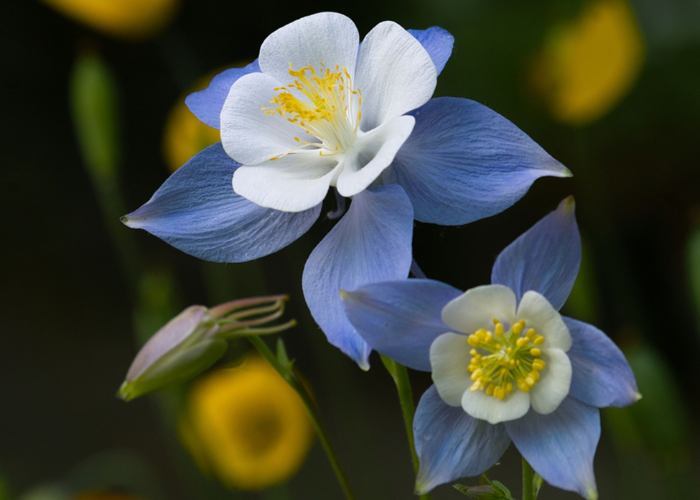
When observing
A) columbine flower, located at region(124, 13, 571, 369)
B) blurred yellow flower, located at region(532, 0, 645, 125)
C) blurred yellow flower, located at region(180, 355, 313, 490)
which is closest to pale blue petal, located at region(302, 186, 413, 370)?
columbine flower, located at region(124, 13, 571, 369)

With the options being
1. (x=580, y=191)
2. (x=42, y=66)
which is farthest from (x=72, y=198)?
(x=580, y=191)

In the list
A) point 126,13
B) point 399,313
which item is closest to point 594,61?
point 126,13

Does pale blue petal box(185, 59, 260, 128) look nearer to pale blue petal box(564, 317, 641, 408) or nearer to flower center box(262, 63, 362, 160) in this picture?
flower center box(262, 63, 362, 160)

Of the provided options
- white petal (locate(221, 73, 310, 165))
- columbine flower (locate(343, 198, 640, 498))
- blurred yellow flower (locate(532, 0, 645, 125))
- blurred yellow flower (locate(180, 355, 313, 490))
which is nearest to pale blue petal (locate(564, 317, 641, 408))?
columbine flower (locate(343, 198, 640, 498))

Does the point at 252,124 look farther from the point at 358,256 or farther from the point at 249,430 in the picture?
the point at 249,430

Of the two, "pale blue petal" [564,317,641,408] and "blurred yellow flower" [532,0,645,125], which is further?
"blurred yellow flower" [532,0,645,125]

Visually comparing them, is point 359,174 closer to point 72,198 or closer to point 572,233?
point 572,233

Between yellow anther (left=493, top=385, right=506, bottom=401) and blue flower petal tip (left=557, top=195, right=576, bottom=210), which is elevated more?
blue flower petal tip (left=557, top=195, right=576, bottom=210)

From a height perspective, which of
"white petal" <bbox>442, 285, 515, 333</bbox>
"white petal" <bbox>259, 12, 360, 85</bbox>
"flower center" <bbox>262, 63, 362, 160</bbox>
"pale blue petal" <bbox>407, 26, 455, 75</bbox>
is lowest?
"white petal" <bbox>442, 285, 515, 333</bbox>
